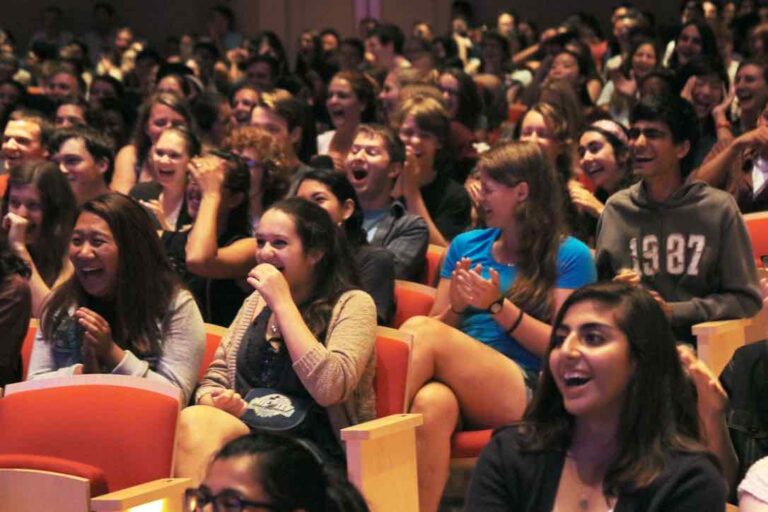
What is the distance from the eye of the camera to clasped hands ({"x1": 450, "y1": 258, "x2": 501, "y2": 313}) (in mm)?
3877

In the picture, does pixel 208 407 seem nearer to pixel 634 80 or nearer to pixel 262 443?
pixel 262 443

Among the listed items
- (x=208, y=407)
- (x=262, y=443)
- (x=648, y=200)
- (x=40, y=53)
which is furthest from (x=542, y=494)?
(x=40, y=53)

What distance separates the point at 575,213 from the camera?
486 cm

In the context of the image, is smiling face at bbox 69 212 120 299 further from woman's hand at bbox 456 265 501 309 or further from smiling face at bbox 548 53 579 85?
smiling face at bbox 548 53 579 85

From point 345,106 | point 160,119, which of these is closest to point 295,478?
point 160,119

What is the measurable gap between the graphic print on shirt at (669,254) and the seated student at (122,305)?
1.24m

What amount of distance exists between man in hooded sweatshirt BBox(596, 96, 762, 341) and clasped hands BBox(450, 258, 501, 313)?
1.20 feet

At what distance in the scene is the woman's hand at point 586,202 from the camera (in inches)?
196

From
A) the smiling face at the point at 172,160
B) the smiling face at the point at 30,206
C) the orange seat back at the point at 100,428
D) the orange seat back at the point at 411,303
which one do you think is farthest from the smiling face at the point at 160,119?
the orange seat back at the point at 100,428

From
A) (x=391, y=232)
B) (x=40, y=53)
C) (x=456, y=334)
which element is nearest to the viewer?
(x=456, y=334)

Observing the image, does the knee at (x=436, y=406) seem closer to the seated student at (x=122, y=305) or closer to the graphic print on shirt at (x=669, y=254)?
the seated student at (x=122, y=305)

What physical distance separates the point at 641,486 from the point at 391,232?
2425 millimetres

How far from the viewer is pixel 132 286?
378 centimetres

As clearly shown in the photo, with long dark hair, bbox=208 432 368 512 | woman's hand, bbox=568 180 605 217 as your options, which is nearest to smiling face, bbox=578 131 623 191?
woman's hand, bbox=568 180 605 217
